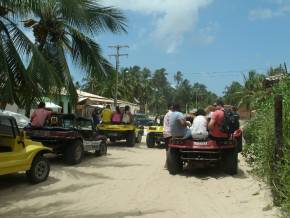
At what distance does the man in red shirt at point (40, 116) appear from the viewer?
1391 cm

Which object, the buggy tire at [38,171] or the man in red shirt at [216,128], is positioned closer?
the buggy tire at [38,171]

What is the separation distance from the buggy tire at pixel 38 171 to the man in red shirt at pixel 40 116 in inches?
131

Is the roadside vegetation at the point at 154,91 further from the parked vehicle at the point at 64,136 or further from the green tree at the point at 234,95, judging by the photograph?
the parked vehicle at the point at 64,136

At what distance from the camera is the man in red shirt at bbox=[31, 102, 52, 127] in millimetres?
13914

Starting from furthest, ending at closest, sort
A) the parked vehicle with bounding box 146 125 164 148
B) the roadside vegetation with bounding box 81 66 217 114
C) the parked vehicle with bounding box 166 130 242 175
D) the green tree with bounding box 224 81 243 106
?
the roadside vegetation with bounding box 81 66 217 114, the green tree with bounding box 224 81 243 106, the parked vehicle with bounding box 146 125 164 148, the parked vehicle with bounding box 166 130 242 175

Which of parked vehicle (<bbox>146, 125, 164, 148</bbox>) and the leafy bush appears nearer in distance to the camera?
the leafy bush

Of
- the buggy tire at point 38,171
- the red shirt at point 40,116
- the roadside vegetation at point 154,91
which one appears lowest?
the buggy tire at point 38,171

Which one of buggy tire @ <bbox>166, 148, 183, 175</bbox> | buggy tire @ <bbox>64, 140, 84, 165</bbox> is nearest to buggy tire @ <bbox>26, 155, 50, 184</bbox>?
buggy tire @ <bbox>64, 140, 84, 165</bbox>

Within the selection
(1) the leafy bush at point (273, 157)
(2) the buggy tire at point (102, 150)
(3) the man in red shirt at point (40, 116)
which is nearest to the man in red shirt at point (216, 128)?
(1) the leafy bush at point (273, 157)

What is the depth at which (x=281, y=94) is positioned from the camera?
7.80 meters

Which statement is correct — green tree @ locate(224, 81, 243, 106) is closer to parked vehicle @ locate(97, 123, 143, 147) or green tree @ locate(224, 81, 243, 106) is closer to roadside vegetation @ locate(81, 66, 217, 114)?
roadside vegetation @ locate(81, 66, 217, 114)

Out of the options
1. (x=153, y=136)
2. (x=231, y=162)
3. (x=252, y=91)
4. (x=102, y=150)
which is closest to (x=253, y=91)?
(x=252, y=91)

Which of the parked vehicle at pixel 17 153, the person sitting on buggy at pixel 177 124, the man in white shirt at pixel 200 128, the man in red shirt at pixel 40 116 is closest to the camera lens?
the parked vehicle at pixel 17 153

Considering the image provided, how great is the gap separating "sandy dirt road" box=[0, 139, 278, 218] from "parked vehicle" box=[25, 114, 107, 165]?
507 millimetres
